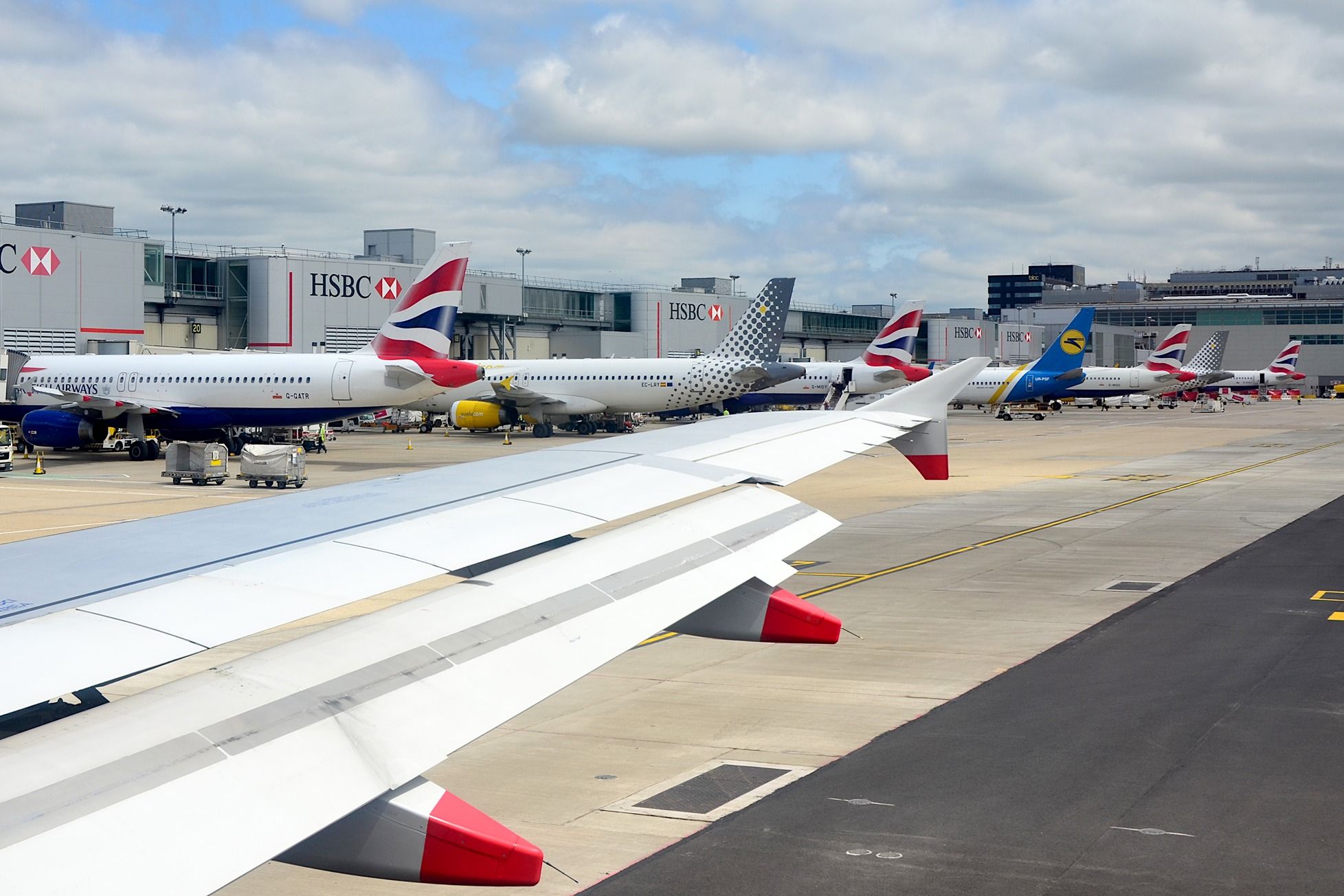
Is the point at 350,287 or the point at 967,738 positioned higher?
the point at 350,287

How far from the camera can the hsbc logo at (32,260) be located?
58.5 meters

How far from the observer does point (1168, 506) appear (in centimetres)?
2986

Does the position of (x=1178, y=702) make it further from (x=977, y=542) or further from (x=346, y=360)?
(x=346, y=360)

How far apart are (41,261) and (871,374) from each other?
4262 cm

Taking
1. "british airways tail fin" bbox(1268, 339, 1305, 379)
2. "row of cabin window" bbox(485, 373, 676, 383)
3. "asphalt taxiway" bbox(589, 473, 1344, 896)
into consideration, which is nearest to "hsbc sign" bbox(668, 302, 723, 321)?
"row of cabin window" bbox(485, 373, 676, 383)

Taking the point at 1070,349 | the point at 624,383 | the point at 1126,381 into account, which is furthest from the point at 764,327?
the point at 1126,381

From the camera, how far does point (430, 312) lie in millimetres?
41750

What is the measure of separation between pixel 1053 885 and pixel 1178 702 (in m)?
4.83

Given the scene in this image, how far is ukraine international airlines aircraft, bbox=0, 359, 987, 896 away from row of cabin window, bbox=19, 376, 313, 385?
37446 mm

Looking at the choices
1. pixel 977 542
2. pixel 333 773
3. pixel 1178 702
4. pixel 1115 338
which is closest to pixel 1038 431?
pixel 977 542

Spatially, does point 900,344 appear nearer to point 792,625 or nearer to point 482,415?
point 482,415

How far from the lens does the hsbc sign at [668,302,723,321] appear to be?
3922 inches

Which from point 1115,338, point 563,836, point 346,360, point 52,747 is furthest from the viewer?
point 1115,338

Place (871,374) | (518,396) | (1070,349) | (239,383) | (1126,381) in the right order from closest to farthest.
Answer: (239,383) → (518,396) → (871,374) → (1070,349) → (1126,381)
